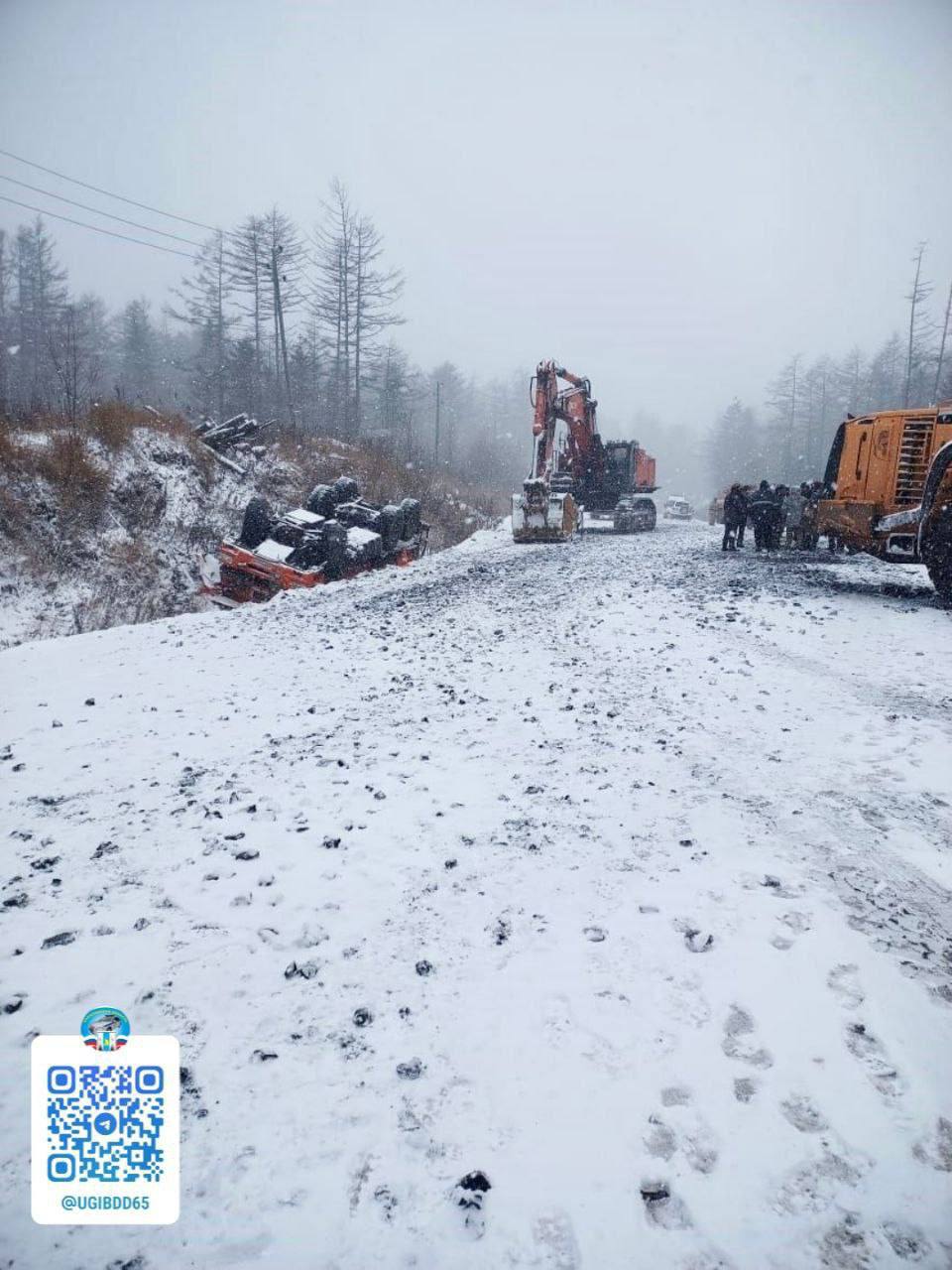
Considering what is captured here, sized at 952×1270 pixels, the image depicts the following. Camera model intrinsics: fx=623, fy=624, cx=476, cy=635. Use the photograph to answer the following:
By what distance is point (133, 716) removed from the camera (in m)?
5.62

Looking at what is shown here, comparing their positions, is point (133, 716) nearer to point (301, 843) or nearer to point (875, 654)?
point (301, 843)

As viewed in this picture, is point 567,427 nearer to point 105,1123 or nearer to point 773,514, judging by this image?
point 773,514

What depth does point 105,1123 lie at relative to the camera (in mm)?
2129

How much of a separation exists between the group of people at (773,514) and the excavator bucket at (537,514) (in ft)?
15.6

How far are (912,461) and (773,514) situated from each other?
5079 mm

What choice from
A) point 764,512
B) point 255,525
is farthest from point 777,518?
point 255,525

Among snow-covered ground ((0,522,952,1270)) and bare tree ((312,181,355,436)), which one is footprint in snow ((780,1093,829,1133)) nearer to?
snow-covered ground ((0,522,952,1270))

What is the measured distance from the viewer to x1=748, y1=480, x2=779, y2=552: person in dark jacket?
53.6 ft

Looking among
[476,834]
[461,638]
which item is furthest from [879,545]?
[476,834]

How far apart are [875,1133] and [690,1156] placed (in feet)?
1.98

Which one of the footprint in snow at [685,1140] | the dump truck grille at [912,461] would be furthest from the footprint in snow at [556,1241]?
the dump truck grille at [912,461]

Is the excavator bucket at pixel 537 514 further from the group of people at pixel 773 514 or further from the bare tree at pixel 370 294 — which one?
the bare tree at pixel 370 294

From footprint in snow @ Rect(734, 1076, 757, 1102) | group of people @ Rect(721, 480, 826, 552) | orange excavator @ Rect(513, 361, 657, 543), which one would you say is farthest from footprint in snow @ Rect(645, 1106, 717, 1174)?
orange excavator @ Rect(513, 361, 657, 543)

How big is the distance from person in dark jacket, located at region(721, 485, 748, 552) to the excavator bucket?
4711 millimetres
